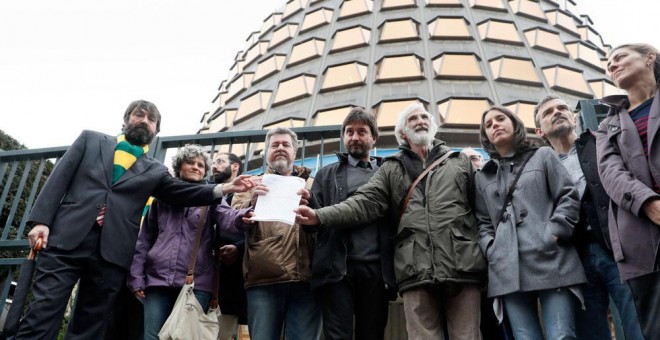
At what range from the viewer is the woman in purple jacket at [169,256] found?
339 cm

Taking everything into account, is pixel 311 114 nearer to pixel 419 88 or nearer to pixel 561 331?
pixel 419 88

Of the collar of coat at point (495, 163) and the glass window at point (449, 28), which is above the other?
the glass window at point (449, 28)

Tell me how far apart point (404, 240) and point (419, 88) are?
64.1 ft

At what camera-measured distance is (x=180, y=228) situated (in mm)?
3689

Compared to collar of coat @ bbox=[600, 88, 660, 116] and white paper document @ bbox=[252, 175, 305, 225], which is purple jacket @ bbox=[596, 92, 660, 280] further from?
white paper document @ bbox=[252, 175, 305, 225]

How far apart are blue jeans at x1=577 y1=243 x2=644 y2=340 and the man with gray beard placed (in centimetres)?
171

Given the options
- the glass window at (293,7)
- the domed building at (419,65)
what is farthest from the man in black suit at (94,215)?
the glass window at (293,7)

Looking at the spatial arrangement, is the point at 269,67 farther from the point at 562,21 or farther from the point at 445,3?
the point at 562,21

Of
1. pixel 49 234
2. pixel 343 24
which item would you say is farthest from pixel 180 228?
pixel 343 24

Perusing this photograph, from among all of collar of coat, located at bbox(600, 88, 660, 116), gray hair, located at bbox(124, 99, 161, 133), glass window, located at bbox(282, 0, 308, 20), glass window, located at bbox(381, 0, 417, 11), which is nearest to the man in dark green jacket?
collar of coat, located at bbox(600, 88, 660, 116)

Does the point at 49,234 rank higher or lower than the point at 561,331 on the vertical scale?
higher

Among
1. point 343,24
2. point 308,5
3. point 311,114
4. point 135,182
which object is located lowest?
point 135,182

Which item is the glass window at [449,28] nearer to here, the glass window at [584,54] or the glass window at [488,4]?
the glass window at [488,4]

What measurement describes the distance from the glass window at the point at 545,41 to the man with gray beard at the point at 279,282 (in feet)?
82.2
